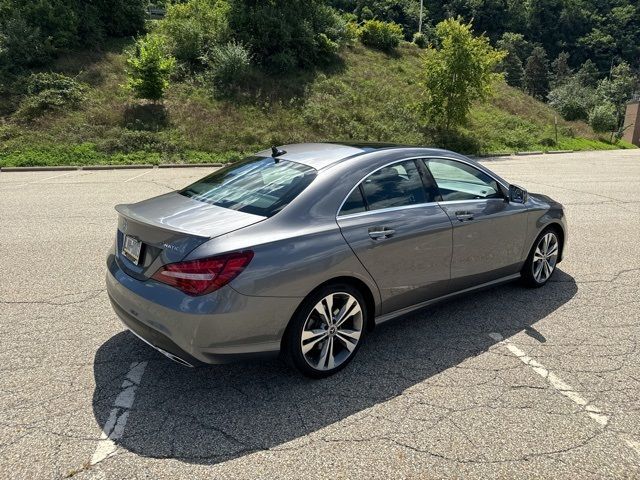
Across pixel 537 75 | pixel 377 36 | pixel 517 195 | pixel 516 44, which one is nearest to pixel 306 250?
pixel 517 195

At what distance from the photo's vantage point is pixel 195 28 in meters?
26.3

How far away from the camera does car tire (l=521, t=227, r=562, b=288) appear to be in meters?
4.64

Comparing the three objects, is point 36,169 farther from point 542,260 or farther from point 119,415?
point 542,260

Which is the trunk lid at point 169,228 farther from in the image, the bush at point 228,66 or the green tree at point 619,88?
the green tree at point 619,88

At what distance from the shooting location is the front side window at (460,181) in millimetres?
3881

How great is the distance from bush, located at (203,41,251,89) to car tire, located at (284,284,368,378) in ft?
74.2

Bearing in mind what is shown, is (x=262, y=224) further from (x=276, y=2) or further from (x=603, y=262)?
(x=276, y=2)

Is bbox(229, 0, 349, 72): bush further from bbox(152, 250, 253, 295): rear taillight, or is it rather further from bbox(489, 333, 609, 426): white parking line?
bbox(152, 250, 253, 295): rear taillight

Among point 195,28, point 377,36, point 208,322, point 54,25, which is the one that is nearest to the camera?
point 208,322

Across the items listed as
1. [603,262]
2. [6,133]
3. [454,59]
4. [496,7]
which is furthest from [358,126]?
[496,7]

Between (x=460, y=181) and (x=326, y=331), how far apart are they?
1.99 m

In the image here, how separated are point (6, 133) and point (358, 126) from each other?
14701 millimetres

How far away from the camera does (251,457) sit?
2432mm

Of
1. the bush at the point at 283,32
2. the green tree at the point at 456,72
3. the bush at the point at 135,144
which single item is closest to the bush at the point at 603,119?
the green tree at the point at 456,72
